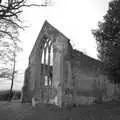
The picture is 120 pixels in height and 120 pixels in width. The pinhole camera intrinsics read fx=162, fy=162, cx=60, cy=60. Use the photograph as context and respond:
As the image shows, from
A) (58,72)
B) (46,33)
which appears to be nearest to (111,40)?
(58,72)

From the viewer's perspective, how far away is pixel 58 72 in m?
16.3

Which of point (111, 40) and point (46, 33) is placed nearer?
point (111, 40)

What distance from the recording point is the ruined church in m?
15.8

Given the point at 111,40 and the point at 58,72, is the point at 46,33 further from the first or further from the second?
the point at 111,40

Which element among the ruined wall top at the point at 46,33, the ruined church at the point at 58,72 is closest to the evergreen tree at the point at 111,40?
the ruined church at the point at 58,72

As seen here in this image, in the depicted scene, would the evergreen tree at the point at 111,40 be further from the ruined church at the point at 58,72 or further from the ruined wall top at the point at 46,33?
the ruined wall top at the point at 46,33

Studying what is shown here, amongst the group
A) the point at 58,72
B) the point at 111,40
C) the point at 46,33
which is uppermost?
the point at 46,33

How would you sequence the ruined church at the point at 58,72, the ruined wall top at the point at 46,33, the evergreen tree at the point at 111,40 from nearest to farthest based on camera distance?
the evergreen tree at the point at 111,40
the ruined church at the point at 58,72
the ruined wall top at the point at 46,33

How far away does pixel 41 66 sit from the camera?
2052cm

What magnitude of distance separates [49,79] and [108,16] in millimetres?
9379

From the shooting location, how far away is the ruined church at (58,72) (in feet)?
51.7

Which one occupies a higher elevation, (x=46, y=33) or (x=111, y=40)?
(x=46, y=33)

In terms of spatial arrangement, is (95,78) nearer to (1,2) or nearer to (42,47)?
(42,47)

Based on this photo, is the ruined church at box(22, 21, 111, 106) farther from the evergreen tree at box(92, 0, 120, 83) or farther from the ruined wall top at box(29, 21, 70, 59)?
the evergreen tree at box(92, 0, 120, 83)
